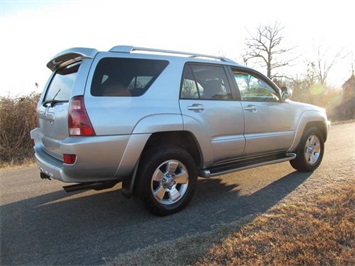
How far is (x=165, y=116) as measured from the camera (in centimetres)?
405

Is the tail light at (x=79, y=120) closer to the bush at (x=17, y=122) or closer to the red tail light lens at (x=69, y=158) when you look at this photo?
the red tail light lens at (x=69, y=158)

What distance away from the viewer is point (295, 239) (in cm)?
325

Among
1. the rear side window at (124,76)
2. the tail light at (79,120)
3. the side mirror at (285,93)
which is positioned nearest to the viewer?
the tail light at (79,120)

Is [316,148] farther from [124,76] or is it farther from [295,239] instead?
[124,76]

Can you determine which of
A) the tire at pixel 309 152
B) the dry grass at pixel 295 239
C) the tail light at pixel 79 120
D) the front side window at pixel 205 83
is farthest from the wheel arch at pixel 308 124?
the tail light at pixel 79 120

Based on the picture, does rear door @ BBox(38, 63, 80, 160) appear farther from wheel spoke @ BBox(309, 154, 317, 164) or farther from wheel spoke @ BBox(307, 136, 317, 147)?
wheel spoke @ BBox(309, 154, 317, 164)

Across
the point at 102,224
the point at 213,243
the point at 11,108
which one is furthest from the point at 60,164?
the point at 11,108

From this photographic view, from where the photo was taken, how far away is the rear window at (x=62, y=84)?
3.96m

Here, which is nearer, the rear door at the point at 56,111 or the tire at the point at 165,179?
the rear door at the point at 56,111

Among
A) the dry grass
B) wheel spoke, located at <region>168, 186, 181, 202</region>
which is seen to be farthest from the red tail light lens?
the dry grass

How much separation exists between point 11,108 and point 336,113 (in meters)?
24.0

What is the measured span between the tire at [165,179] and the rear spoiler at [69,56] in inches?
53.7

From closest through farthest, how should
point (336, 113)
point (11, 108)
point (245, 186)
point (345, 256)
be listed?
point (345, 256), point (245, 186), point (11, 108), point (336, 113)

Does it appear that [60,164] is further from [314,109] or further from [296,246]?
[314,109]
